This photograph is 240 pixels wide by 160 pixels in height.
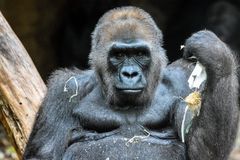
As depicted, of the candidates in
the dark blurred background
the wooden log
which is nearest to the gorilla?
the wooden log

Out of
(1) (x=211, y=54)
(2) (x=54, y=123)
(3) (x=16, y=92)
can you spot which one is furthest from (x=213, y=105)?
(3) (x=16, y=92)

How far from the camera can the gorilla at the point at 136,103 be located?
20.3 feet

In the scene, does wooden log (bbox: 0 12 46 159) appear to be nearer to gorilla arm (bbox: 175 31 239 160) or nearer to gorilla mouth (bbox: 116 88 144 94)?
gorilla mouth (bbox: 116 88 144 94)

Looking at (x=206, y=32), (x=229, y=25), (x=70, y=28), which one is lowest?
(x=229, y=25)

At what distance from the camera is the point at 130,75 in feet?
20.2

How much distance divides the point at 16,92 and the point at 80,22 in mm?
7868

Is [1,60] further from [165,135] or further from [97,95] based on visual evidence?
[165,135]

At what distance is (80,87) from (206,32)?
1.36 meters

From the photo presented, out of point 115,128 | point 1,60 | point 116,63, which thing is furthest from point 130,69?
point 1,60

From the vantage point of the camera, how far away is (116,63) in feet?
21.0

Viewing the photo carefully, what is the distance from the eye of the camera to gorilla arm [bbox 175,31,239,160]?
241 inches

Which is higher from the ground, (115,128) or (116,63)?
(116,63)

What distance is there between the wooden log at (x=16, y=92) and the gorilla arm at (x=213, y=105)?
1751 mm

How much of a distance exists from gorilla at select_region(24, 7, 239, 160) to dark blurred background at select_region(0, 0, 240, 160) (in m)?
6.59
